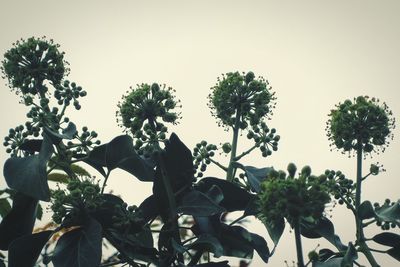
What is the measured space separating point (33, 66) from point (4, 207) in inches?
50.8

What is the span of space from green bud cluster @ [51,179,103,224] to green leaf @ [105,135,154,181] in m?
0.42

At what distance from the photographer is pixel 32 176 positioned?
11.4ft

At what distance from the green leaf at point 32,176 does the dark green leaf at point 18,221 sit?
427 millimetres

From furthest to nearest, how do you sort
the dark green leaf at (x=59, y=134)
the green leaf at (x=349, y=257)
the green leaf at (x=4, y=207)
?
the green leaf at (x=4, y=207) → the dark green leaf at (x=59, y=134) → the green leaf at (x=349, y=257)

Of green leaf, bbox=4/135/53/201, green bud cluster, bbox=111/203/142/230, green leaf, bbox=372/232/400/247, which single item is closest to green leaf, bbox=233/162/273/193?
green bud cluster, bbox=111/203/142/230

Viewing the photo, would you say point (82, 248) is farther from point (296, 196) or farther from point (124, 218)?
point (296, 196)

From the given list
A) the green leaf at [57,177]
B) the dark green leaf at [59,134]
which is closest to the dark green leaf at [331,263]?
the dark green leaf at [59,134]

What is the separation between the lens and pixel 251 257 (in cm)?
404

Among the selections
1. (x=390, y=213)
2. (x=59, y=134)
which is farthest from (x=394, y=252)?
(x=59, y=134)

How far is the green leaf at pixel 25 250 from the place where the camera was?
367 cm

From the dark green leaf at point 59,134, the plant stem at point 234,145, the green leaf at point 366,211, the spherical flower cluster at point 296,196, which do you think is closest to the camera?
the spherical flower cluster at point 296,196

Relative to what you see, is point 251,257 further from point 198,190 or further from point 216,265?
point 198,190

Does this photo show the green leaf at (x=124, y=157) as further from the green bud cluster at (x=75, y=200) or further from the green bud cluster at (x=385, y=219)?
the green bud cluster at (x=385, y=219)

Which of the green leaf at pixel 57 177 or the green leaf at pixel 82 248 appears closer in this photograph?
the green leaf at pixel 82 248
